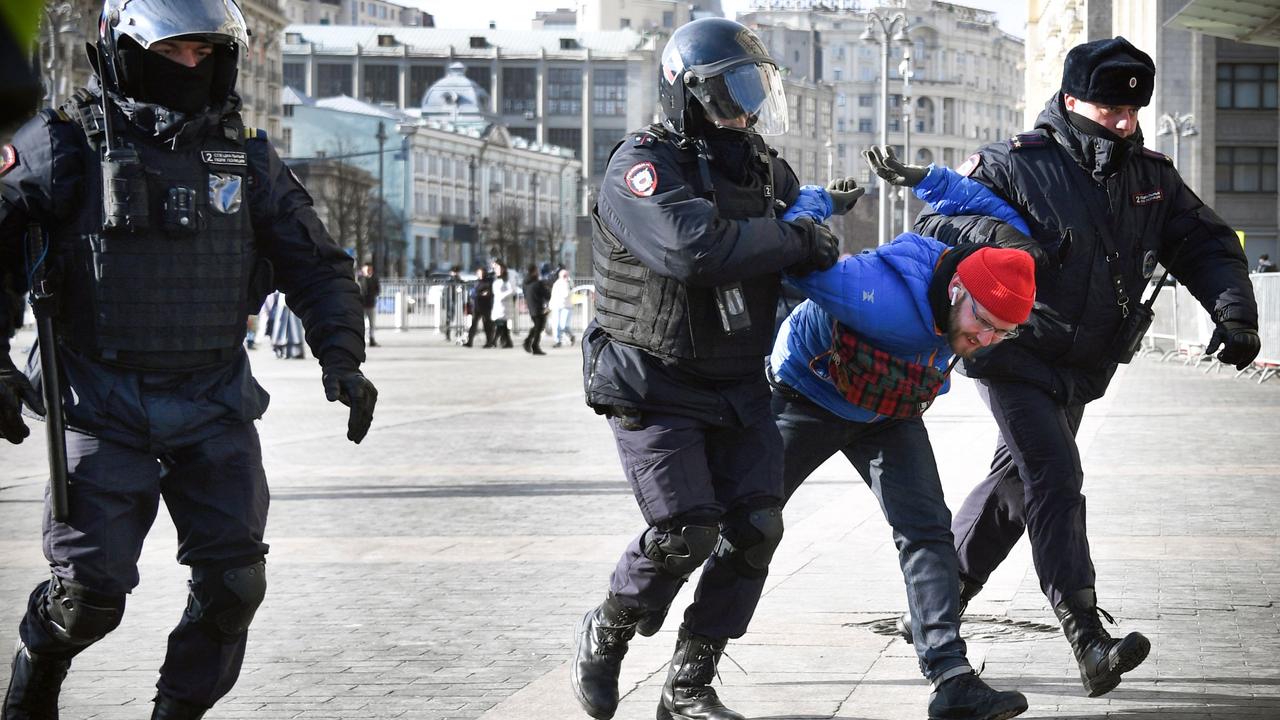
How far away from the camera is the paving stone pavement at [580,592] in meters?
4.67

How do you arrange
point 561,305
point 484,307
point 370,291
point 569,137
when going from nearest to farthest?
point 370,291, point 484,307, point 561,305, point 569,137

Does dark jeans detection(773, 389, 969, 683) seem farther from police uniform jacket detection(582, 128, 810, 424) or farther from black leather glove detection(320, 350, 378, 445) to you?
black leather glove detection(320, 350, 378, 445)

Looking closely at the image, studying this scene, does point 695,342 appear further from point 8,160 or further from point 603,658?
point 8,160

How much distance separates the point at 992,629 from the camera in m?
5.55

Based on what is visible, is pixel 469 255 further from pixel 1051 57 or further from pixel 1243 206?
pixel 1243 206

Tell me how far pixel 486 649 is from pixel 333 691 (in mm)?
693

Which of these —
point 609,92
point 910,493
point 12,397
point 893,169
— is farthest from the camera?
point 609,92

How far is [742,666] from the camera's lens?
5023 mm

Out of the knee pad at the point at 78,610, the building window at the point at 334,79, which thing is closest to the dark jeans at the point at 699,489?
the knee pad at the point at 78,610

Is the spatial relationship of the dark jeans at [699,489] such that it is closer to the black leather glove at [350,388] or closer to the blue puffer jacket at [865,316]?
the blue puffer jacket at [865,316]

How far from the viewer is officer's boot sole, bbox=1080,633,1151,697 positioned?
442 centimetres

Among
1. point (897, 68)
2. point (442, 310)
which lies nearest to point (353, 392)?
point (442, 310)

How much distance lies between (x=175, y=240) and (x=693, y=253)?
3.57 ft

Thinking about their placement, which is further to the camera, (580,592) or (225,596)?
(580,592)
